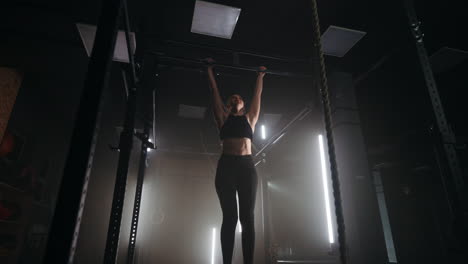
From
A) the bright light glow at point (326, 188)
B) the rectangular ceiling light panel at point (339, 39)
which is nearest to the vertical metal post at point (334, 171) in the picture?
the rectangular ceiling light panel at point (339, 39)

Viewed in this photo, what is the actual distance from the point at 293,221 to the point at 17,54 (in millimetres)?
5514

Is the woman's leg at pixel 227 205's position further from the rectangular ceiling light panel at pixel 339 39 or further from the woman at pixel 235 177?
the rectangular ceiling light panel at pixel 339 39

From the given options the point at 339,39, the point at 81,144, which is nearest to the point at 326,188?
the point at 339,39

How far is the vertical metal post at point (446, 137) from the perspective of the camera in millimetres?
1663

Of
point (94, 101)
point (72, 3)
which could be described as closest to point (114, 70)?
point (72, 3)

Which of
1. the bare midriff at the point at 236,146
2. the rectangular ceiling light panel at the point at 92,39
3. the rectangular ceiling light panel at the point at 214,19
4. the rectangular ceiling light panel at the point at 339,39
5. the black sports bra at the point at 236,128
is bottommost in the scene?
the bare midriff at the point at 236,146

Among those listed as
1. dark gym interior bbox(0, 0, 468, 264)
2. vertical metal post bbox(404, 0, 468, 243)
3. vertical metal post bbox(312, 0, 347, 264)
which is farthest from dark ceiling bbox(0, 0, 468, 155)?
vertical metal post bbox(312, 0, 347, 264)

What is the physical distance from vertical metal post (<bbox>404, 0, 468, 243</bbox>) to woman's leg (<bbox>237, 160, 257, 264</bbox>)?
140 cm

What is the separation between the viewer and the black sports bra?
2.24 metres

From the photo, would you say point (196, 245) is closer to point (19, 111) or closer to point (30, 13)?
point (19, 111)

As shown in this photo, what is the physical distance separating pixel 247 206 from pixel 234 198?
122 mm

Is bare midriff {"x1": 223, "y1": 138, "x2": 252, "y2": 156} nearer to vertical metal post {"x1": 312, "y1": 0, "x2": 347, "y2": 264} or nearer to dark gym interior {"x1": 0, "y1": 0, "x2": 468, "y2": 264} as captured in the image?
dark gym interior {"x1": 0, "y1": 0, "x2": 468, "y2": 264}

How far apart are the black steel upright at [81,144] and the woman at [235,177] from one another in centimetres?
131

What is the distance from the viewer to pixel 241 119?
234cm
